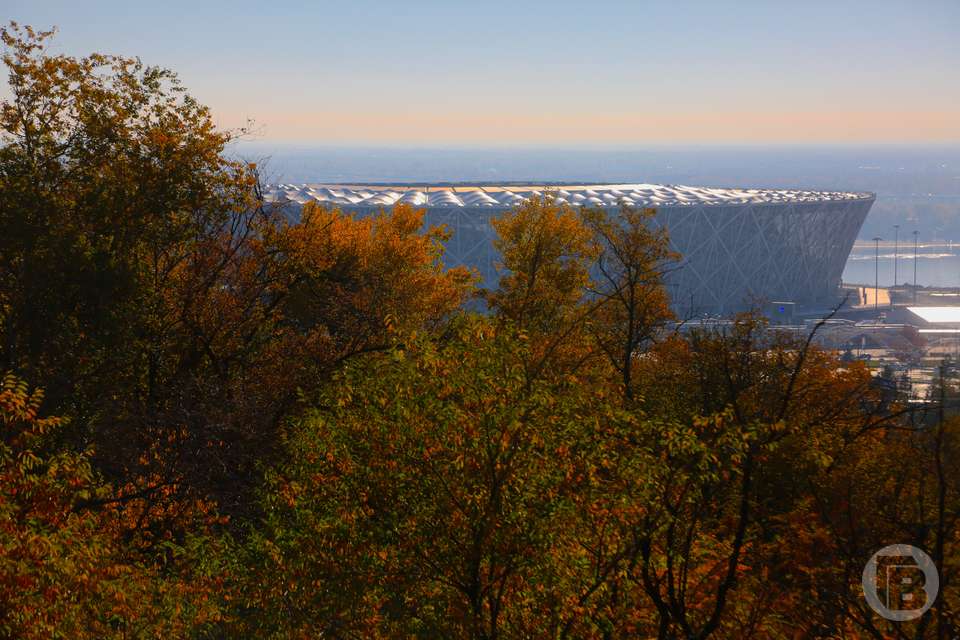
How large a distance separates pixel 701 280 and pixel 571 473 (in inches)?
3990

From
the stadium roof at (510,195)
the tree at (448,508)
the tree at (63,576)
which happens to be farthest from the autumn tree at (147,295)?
the stadium roof at (510,195)

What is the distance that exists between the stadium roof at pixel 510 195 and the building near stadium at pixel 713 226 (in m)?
0.11

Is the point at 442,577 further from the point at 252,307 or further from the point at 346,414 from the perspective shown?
the point at 252,307

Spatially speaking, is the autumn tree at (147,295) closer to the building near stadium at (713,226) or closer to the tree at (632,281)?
the tree at (632,281)

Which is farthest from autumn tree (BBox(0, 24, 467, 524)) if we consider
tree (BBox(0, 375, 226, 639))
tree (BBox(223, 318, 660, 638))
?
tree (BBox(223, 318, 660, 638))

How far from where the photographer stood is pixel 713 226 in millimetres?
105875

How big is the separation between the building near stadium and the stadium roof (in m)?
0.11

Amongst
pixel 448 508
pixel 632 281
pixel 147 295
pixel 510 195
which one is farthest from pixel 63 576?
pixel 510 195

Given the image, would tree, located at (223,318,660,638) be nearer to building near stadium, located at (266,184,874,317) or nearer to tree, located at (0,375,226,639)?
tree, located at (0,375,226,639)

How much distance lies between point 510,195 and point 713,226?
22.5 metres

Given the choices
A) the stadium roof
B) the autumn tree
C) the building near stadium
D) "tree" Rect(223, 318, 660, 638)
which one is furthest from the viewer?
the stadium roof

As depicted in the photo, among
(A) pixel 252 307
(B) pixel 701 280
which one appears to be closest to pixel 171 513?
(A) pixel 252 307

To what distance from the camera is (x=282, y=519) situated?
12141 millimetres

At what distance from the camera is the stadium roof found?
96250 millimetres
